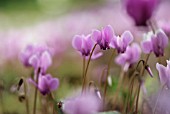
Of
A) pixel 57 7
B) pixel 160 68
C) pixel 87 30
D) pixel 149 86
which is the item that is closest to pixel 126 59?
pixel 149 86

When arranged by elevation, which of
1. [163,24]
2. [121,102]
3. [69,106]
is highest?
[163,24]

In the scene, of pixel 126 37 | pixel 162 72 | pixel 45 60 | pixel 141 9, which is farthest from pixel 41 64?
pixel 141 9

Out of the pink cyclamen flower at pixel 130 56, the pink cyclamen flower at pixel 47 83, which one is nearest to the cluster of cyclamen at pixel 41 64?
the pink cyclamen flower at pixel 47 83

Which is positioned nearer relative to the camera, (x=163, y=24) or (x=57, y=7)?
(x=163, y=24)

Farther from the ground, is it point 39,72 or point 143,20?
point 143,20

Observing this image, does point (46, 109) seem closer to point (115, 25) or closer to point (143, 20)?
point (143, 20)
